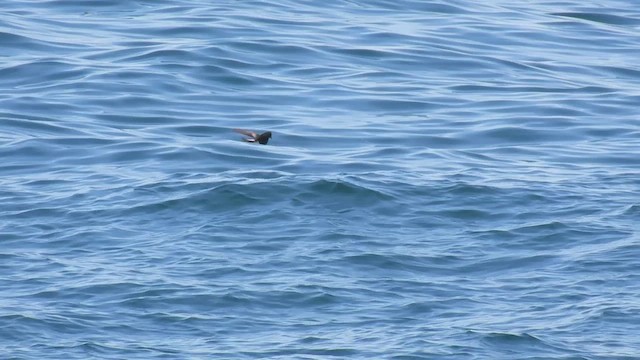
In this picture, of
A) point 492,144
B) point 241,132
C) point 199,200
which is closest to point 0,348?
point 199,200

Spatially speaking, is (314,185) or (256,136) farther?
(256,136)

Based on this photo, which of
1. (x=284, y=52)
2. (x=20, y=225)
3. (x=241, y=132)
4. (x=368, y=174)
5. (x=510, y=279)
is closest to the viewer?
(x=510, y=279)

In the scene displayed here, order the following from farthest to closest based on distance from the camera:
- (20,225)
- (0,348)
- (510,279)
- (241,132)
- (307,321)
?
(241,132) → (20,225) → (510,279) → (307,321) → (0,348)

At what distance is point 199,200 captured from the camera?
10.0 metres

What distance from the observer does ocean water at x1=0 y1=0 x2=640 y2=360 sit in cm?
767

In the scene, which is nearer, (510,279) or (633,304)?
(633,304)

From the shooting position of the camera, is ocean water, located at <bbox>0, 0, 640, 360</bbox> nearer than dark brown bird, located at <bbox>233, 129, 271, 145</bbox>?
Yes

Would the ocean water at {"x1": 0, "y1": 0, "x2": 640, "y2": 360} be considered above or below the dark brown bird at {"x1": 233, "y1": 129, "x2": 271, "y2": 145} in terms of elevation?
below

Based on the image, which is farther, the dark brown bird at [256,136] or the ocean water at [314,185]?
the dark brown bird at [256,136]

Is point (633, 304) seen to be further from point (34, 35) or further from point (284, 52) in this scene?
point (34, 35)

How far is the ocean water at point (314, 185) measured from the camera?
7668 mm

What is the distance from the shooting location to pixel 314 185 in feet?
34.1

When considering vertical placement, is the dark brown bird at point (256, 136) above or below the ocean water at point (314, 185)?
above

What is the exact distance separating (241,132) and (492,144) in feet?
7.90
